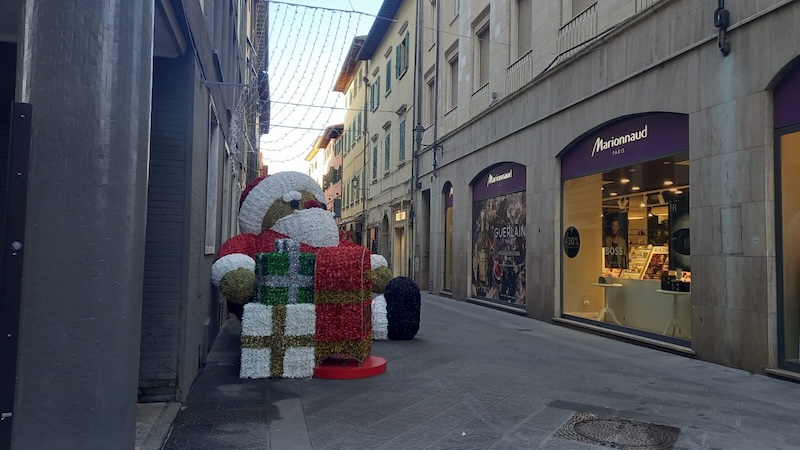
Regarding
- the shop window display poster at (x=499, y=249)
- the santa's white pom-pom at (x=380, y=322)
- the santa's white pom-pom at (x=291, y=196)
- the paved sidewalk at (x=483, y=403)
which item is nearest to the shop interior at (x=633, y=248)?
the paved sidewalk at (x=483, y=403)

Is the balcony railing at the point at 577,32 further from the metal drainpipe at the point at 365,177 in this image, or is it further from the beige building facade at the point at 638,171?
the metal drainpipe at the point at 365,177

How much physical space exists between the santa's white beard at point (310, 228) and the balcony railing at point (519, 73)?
22.5 feet

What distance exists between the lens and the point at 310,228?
8.25 meters

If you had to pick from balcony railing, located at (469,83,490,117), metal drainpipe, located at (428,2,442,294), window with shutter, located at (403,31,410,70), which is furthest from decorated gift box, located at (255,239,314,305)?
window with shutter, located at (403,31,410,70)

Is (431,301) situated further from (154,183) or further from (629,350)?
(154,183)

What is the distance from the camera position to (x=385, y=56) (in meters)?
30.0

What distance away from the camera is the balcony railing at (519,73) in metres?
13.3

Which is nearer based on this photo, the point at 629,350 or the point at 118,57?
the point at 118,57

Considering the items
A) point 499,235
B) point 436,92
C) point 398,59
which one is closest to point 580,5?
point 499,235

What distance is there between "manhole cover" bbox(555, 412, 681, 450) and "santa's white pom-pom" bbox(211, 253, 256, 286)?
3889mm

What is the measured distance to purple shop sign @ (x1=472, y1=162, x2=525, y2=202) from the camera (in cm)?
1412

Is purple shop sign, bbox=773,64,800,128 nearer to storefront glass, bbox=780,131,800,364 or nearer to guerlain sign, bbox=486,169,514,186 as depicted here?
storefront glass, bbox=780,131,800,364

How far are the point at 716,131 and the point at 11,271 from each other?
7996 mm

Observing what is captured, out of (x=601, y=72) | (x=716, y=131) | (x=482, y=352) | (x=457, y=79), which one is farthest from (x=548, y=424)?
(x=457, y=79)
